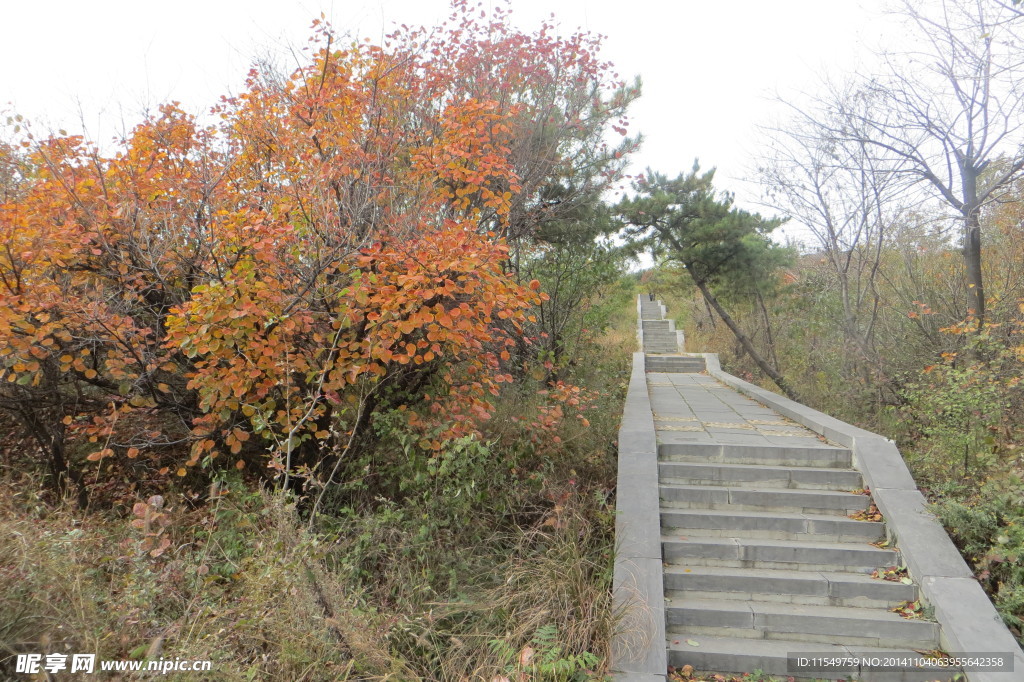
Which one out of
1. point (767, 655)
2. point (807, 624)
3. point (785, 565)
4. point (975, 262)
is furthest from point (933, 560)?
point (975, 262)

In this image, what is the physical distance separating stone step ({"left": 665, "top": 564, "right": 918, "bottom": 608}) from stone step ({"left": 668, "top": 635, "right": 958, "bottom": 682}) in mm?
366

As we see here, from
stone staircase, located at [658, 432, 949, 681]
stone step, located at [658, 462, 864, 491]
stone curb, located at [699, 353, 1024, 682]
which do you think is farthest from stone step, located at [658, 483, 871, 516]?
stone curb, located at [699, 353, 1024, 682]

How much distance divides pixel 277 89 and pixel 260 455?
3.74 m

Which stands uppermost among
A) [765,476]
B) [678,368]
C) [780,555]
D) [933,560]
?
[678,368]

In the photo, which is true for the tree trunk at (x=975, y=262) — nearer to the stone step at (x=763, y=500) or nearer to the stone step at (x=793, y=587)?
the stone step at (x=763, y=500)

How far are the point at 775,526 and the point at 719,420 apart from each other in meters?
2.87

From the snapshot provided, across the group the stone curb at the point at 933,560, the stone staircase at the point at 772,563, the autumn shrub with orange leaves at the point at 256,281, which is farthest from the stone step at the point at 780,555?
the autumn shrub with orange leaves at the point at 256,281

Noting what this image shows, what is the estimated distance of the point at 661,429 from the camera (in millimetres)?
6625

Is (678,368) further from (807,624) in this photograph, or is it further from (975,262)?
(807,624)

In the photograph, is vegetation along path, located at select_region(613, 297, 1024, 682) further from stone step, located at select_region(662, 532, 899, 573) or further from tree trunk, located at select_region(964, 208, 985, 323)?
tree trunk, located at select_region(964, 208, 985, 323)

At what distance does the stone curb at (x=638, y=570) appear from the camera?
326 centimetres

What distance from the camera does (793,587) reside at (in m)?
4.05

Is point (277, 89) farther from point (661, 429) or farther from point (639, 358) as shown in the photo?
point (639, 358)

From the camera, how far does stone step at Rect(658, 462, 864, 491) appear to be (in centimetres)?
508
